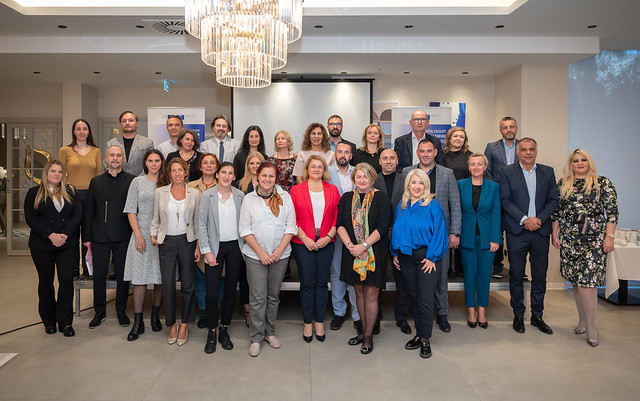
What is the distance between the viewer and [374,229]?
398cm

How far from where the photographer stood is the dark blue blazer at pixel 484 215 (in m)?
4.50

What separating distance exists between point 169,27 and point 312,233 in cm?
374

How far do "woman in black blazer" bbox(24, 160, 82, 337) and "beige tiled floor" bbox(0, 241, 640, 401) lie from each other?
24 cm

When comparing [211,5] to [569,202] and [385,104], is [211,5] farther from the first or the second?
[385,104]

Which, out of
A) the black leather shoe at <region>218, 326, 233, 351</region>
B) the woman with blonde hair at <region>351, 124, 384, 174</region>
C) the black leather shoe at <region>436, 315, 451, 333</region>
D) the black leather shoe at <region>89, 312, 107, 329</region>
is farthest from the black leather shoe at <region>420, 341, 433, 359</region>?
the black leather shoe at <region>89, 312, 107, 329</region>

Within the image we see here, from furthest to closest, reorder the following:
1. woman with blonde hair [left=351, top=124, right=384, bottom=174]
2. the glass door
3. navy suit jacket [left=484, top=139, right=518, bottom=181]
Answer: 1. the glass door
2. navy suit jacket [left=484, top=139, right=518, bottom=181]
3. woman with blonde hair [left=351, top=124, right=384, bottom=174]

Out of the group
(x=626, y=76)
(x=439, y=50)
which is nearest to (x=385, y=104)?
(x=439, y=50)

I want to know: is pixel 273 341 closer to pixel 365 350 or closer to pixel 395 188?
pixel 365 350

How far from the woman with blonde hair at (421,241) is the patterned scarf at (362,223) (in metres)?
0.23

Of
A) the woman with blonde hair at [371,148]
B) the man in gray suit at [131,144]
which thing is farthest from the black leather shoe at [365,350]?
the man in gray suit at [131,144]

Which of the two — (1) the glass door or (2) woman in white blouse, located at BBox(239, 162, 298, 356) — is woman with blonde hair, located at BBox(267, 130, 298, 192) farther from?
(1) the glass door

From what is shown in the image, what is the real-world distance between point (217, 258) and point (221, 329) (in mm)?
666

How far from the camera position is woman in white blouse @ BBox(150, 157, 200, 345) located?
4.07 m

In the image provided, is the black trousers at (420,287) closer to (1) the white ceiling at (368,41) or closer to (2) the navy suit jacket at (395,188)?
(2) the navy suit jacket at (395,188)
